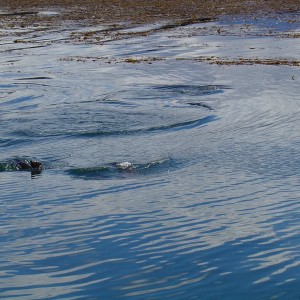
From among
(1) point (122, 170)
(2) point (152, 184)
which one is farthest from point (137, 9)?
(2) point (152, 184)

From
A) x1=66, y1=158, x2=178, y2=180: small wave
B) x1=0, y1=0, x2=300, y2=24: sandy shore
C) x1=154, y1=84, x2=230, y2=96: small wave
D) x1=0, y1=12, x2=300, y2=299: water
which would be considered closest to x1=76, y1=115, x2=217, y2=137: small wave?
x1=0, y1=12, x2=300, y2=299: water

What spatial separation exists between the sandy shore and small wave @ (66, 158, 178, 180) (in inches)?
1095

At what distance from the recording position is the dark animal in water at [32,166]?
13.0 m

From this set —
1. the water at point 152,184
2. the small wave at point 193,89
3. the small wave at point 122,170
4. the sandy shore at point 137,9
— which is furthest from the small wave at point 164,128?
the sandy shore at point 137,9

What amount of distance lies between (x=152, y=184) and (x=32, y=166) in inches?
83.7

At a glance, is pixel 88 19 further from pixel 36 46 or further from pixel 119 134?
pixel 119 134

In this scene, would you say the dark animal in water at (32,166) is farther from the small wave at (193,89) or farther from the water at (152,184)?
the small wave at (193,89)

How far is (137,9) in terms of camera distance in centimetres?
4734

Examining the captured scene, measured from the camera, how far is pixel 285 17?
39.8m

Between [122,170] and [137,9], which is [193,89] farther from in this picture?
[137,9]

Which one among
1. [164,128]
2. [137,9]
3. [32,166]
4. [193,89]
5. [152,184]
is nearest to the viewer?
[152,184]

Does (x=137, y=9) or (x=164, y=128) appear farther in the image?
(x=137, y=9)

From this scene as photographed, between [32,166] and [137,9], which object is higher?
[137,9]

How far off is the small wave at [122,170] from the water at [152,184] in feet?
0.10
